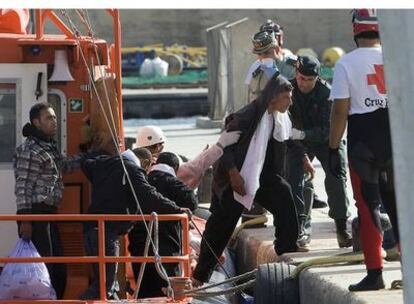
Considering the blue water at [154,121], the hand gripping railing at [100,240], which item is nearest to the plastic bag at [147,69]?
the blue water at [154,121]

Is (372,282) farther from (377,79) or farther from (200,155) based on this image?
(200,155)

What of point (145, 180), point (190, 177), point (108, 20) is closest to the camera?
point (145, 180)

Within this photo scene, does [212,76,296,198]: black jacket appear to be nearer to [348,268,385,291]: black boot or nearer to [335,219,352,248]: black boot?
[335,219,352,248]: black boot

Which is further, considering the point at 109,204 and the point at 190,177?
the point at 190,177

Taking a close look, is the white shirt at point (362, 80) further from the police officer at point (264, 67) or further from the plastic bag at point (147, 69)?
the plastic bag at point (147, 69)

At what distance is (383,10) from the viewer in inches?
212

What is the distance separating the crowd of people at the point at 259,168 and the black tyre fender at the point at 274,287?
558 mm

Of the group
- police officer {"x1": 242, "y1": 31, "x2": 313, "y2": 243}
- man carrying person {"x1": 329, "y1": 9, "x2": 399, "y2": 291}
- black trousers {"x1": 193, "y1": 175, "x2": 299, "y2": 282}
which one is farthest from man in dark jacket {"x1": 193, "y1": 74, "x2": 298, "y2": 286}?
man carrying person {"x1": 329, "y1": 9, "x2": 399, "y2": 291}

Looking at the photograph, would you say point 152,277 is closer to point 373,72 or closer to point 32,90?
point 32,90

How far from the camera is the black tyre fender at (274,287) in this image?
9344 millimetres

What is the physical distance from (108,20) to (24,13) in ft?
131

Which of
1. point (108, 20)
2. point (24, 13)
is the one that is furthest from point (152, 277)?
point (108, 20)

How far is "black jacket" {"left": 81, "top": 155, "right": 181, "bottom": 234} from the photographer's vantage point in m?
8.88

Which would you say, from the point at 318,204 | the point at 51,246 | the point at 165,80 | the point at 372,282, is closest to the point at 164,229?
the point at 51,246
